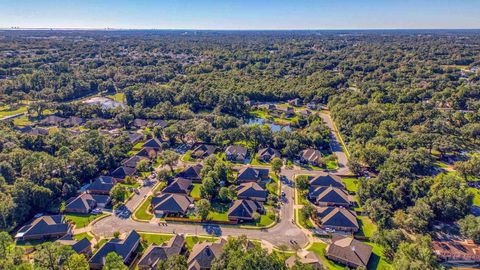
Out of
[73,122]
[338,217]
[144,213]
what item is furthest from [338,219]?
[73,122]

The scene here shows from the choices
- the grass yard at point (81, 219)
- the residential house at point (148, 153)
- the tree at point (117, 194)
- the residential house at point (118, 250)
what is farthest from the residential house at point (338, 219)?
the residential house at point (148, 153)

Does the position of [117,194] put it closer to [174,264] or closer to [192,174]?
[192,174]

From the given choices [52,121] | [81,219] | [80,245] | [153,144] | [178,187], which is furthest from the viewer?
[52,121]

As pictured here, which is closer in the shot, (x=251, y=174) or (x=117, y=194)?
(x=117, y=194)

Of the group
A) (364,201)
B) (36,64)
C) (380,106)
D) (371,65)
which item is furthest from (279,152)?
(36,64)

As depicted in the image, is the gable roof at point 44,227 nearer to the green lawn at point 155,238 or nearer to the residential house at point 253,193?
the green lawn at point 155,238

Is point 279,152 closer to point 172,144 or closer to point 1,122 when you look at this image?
point 172,144
